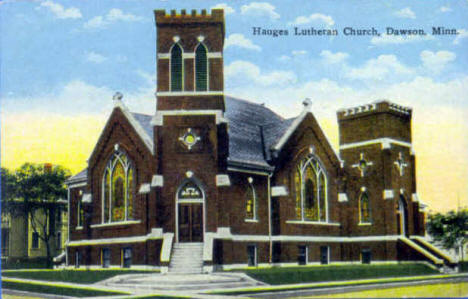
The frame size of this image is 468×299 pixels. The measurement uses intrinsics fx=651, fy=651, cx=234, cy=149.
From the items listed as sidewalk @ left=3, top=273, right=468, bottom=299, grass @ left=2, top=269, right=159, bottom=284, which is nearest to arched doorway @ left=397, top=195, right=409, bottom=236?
sidewalk @ left=3, top=273, right=468, bottom=299


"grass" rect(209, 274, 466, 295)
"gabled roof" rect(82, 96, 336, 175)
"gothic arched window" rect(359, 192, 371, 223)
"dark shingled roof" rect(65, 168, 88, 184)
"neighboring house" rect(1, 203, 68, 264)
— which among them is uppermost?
"gabled roof" rect(82, 96, 336, 175)

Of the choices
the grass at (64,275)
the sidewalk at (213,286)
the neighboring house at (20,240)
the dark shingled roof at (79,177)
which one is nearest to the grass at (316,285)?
the sidewalk at (213,286)

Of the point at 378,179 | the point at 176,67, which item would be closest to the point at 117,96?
the point at 176,67

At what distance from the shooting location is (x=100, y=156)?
26.8 m

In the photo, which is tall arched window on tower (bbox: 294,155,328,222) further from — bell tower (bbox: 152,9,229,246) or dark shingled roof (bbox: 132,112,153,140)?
dark shingled roof (bbox: 132,112,153,140)

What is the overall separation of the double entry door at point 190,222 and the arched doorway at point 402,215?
416 inches

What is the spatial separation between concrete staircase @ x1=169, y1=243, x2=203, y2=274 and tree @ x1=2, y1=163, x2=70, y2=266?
4.99 metres

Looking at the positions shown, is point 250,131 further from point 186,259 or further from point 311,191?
point 186,259

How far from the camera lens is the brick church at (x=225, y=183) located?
24.9 meters

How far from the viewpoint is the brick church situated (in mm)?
24922

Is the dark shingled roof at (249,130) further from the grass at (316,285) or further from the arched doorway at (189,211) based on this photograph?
the grass at (316,285)

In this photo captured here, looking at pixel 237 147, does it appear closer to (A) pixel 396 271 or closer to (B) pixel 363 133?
(B) pixel 363 133

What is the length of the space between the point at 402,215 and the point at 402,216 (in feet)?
0.16

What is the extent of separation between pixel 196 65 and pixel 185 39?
108 cm
